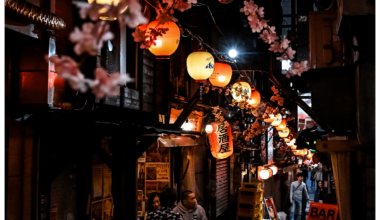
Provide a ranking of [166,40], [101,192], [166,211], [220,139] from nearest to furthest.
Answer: [166,211] → [166,40] → [101,192] → [220,139]

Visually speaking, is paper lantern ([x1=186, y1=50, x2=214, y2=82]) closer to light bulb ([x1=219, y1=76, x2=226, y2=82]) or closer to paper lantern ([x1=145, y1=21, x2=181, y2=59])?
light bulb ([x1=219, y1=76, x2=226, y2=82])

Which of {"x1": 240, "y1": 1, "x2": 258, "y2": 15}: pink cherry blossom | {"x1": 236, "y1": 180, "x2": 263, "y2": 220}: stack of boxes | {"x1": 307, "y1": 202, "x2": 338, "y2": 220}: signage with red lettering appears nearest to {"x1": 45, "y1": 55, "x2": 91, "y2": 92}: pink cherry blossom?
{"x1": 240, "y1": 1, "x2": 258, "y2": 15}: pink cherry blossom

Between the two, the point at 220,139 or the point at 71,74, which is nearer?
the point at 71,74

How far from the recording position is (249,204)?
70.9 ft

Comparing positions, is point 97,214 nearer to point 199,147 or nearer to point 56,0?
point 56,0

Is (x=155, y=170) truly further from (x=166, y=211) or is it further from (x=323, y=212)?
(x=166, y=211)

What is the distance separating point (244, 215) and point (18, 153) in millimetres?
15292

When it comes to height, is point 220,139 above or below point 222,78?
below

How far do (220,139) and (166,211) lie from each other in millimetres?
10059

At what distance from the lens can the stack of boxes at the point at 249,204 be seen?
21.4 metres

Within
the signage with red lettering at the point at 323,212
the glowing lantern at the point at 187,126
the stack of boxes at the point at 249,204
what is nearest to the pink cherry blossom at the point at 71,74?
the glowing lantern at the point at 187,126

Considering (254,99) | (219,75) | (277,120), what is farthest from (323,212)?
(219,75)

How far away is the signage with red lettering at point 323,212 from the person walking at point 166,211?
11.2 metres

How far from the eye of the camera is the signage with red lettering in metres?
17.5
